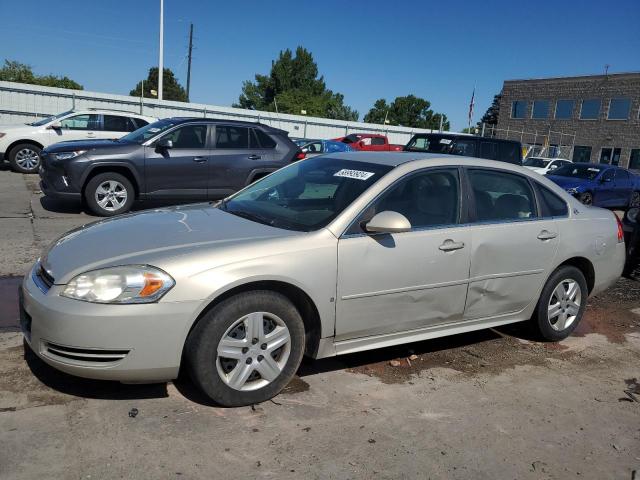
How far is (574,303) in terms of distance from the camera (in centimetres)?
484

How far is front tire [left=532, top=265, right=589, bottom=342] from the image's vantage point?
4613mm

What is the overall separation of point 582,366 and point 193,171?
22.1ft

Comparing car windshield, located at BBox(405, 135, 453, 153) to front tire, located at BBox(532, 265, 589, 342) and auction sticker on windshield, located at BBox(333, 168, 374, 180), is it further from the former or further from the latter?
auction sticker on windshield, located at BBox(333, 168, 374, 180)

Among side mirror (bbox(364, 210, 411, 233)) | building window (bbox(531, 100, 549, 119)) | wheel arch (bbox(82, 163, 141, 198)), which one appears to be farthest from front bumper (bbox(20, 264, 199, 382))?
building window (bbox(531, 100, 549, 119))

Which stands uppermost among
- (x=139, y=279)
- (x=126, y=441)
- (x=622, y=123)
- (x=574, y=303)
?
(x=622, y=123)

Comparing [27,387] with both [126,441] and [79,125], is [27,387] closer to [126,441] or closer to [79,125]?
[126,441]

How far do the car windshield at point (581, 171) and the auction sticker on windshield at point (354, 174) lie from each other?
13.8m

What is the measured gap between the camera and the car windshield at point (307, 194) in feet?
12.2

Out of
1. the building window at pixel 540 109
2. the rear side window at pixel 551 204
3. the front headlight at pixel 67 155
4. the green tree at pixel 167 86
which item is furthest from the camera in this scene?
the green tree at pixel 167 86

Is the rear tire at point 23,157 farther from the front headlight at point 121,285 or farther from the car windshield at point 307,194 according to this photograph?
the front headlight at point 121,285

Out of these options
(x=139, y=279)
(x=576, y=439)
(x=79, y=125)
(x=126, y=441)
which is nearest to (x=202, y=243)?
(x=139, y=279)

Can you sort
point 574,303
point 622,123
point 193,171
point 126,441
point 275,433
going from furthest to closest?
point 622,123 < point 193,171 < point 574,303 < point 275,433 < point 126,441

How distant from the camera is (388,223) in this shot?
3500mm

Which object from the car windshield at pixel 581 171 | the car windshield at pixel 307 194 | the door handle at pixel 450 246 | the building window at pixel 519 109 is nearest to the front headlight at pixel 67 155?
the car windshield at pixel 307 194
